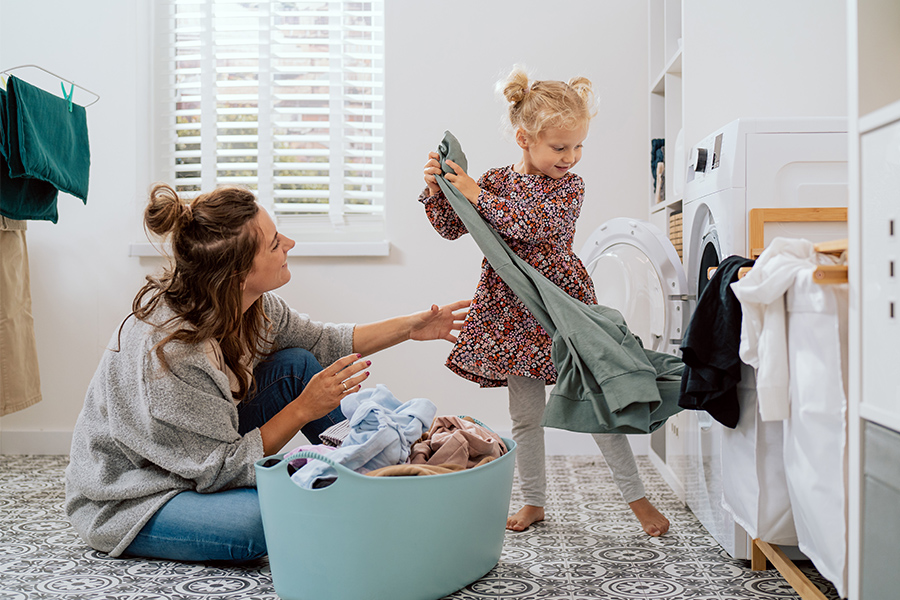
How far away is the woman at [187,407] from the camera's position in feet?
4.40

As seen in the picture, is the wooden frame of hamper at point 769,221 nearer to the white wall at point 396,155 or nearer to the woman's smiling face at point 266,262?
the woman's smiling face at point 266,262

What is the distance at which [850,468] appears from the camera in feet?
3.06

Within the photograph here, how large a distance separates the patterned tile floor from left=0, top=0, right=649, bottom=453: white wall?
822mm

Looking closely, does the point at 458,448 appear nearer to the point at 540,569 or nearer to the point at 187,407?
the point at 540,569

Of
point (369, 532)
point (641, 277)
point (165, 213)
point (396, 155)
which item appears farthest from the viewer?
point (396, 155)

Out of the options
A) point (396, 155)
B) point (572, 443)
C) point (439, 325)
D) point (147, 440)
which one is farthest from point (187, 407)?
point (572, 443)

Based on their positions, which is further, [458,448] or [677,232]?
[677,232]

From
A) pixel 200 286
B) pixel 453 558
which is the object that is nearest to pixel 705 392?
pixel 453 558

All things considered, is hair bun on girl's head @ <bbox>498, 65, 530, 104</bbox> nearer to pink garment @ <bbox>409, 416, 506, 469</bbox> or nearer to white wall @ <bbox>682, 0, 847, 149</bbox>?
white wall @ <bbox>682, 0, 847, 149</bbox>

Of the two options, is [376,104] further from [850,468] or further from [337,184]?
[850,468]

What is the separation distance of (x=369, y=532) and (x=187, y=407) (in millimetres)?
440

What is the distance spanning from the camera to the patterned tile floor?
4.12 ft

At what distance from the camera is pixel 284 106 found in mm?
2582

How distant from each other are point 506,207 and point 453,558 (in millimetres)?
760
